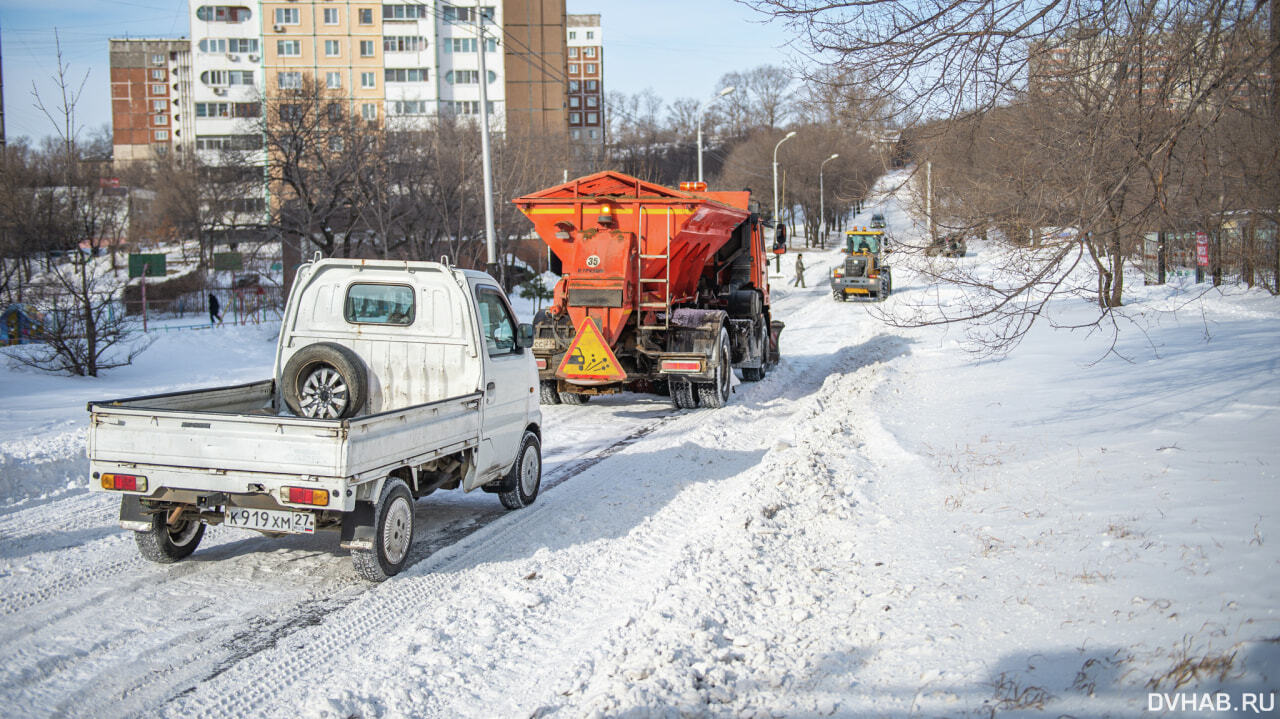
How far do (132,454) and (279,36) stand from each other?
2759 inches

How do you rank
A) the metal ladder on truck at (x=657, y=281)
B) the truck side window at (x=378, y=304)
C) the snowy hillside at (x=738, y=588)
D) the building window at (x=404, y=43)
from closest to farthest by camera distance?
the snowy hillside at (x=738, y=588), the truck side window at (x=378, y=304), the metal ladder on truck at (x=657, y=281), the building window at (x=404, y=43)

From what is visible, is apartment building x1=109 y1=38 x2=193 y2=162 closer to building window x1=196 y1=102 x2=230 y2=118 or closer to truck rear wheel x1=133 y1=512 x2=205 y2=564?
building window x1=196 y1=102 x2=230 y2=118

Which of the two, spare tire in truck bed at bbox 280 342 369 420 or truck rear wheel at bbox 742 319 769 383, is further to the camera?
truck rear wheel at bbox 742 319 769 383

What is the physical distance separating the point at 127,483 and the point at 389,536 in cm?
166

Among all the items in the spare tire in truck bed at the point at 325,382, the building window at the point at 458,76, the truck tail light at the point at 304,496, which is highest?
the building window at the point at 458,76

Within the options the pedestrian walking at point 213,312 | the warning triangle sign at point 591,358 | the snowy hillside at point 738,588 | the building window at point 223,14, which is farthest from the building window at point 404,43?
the snowy hillside at point 738,588

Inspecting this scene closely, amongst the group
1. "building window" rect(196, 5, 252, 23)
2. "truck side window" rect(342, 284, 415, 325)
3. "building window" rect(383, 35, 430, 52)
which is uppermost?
"building window" rect(196, 5, 252, 23)

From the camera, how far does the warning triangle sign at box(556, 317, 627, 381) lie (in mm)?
12289

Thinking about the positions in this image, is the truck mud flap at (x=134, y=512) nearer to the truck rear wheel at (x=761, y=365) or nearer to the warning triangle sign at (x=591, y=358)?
the warning triangle sign at (x=591, y=358)

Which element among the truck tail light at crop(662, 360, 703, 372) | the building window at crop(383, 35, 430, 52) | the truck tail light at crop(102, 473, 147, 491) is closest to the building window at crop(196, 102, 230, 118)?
the building window at crop(383, 35, 430, 52)

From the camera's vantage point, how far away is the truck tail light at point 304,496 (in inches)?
209

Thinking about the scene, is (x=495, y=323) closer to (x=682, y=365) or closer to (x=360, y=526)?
(x=360, y=526)

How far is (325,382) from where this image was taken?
710 cm
